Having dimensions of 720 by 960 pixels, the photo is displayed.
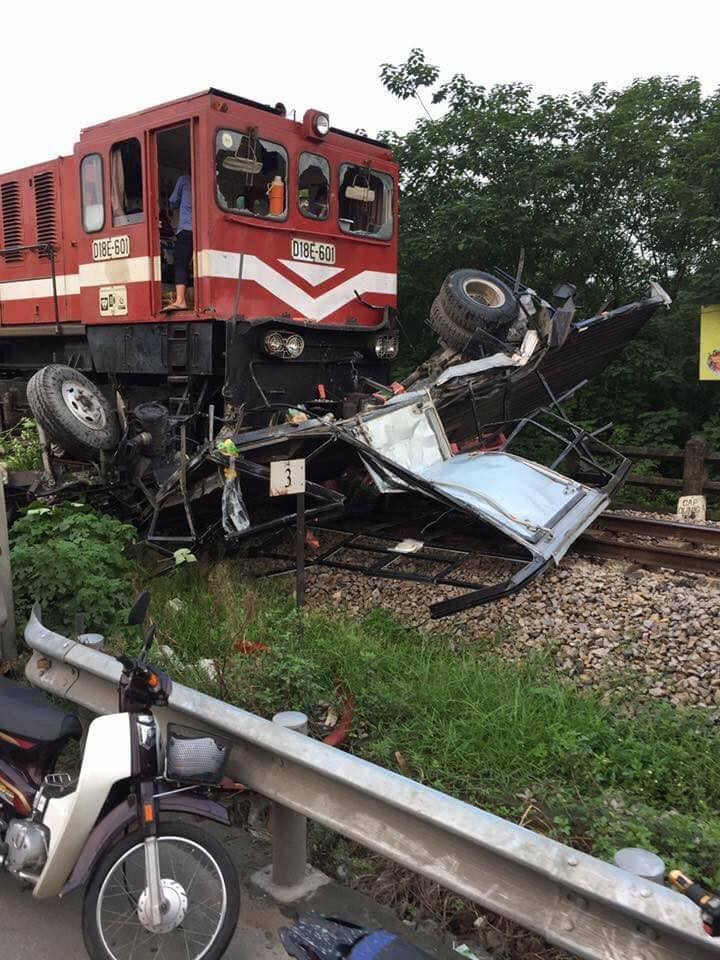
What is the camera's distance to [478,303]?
7672 millimetres

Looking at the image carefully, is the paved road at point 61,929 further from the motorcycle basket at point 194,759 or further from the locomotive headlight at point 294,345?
the locomotive headlight at point 294,345

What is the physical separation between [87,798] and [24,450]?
5463mm

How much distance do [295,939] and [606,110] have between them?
11264 millimetres

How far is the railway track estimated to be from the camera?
6121mm

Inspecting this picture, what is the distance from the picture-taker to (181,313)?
22.7 feet

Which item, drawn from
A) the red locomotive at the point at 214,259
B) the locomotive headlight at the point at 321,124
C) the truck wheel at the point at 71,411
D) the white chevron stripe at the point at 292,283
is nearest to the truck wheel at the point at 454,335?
the red locomotive at the point at 214,259

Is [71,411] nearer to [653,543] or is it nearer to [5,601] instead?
[5,601]

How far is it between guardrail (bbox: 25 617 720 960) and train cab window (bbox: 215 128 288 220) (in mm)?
5142

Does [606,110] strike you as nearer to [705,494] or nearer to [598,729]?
[705,494]

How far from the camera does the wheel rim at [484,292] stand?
789cm

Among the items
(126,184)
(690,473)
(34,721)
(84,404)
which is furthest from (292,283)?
(34,721)

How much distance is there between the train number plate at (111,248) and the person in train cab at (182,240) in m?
0.55

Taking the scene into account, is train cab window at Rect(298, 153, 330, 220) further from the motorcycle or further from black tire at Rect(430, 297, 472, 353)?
the motorcycle

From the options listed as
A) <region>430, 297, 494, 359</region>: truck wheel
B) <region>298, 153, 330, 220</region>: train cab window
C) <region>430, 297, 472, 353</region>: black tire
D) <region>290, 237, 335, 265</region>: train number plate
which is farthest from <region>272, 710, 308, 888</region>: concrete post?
<region>298, 153, 330, 220</region>: train cab window
